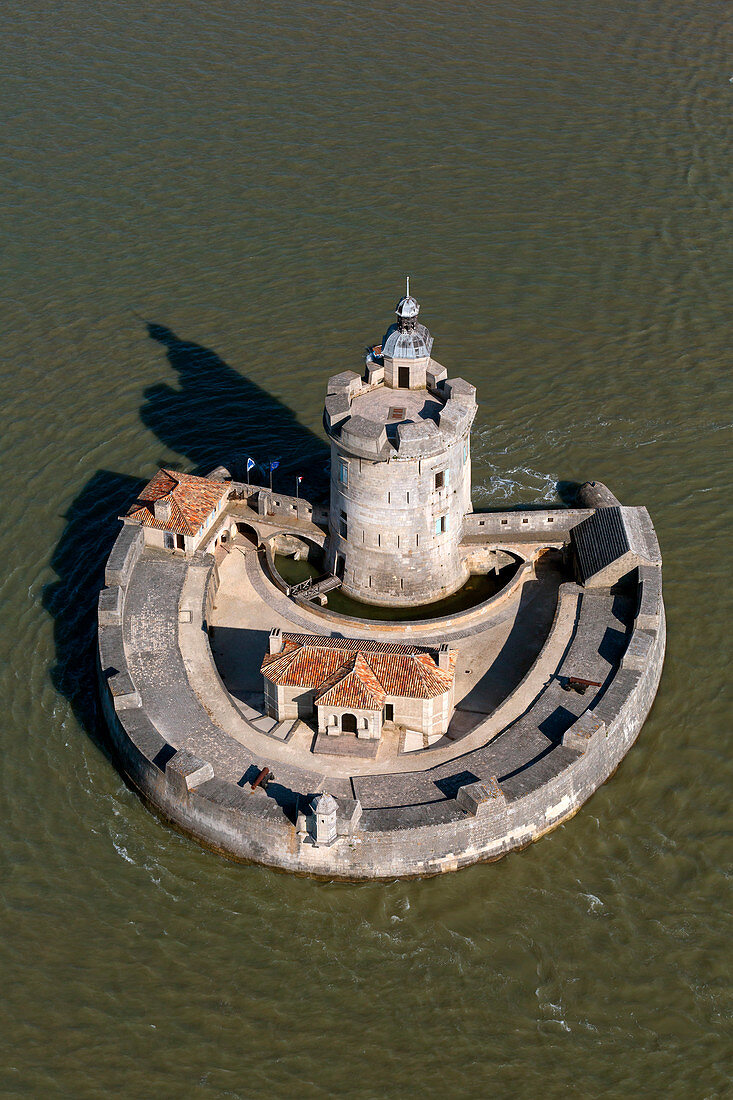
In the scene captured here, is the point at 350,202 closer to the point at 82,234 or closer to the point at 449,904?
the point at 82,234

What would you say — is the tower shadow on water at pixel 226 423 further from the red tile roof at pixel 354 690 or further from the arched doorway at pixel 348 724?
the arched doorway at pixel 348 724

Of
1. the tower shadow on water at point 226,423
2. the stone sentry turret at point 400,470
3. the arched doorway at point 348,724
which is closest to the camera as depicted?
the arched doorway at point 348,724

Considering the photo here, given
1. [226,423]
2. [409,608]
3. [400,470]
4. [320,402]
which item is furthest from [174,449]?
[400,470]

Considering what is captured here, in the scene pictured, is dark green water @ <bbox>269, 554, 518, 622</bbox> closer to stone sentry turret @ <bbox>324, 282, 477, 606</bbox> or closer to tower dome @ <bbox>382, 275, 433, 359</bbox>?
stone sentry turret @ <bbox>324, 282, 477, 606</bbox>

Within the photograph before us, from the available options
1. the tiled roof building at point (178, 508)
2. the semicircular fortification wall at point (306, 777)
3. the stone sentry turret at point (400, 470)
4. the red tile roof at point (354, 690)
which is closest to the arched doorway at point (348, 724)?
the red tile roof at point (354, 690)

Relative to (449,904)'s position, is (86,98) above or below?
above

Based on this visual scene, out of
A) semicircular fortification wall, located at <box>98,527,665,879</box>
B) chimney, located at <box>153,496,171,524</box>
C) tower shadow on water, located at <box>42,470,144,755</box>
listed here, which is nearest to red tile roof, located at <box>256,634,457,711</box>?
semicircular fortification wall, located at <box>98,527,665,879</box>

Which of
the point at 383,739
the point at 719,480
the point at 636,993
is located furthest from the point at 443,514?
the point at 636,993
